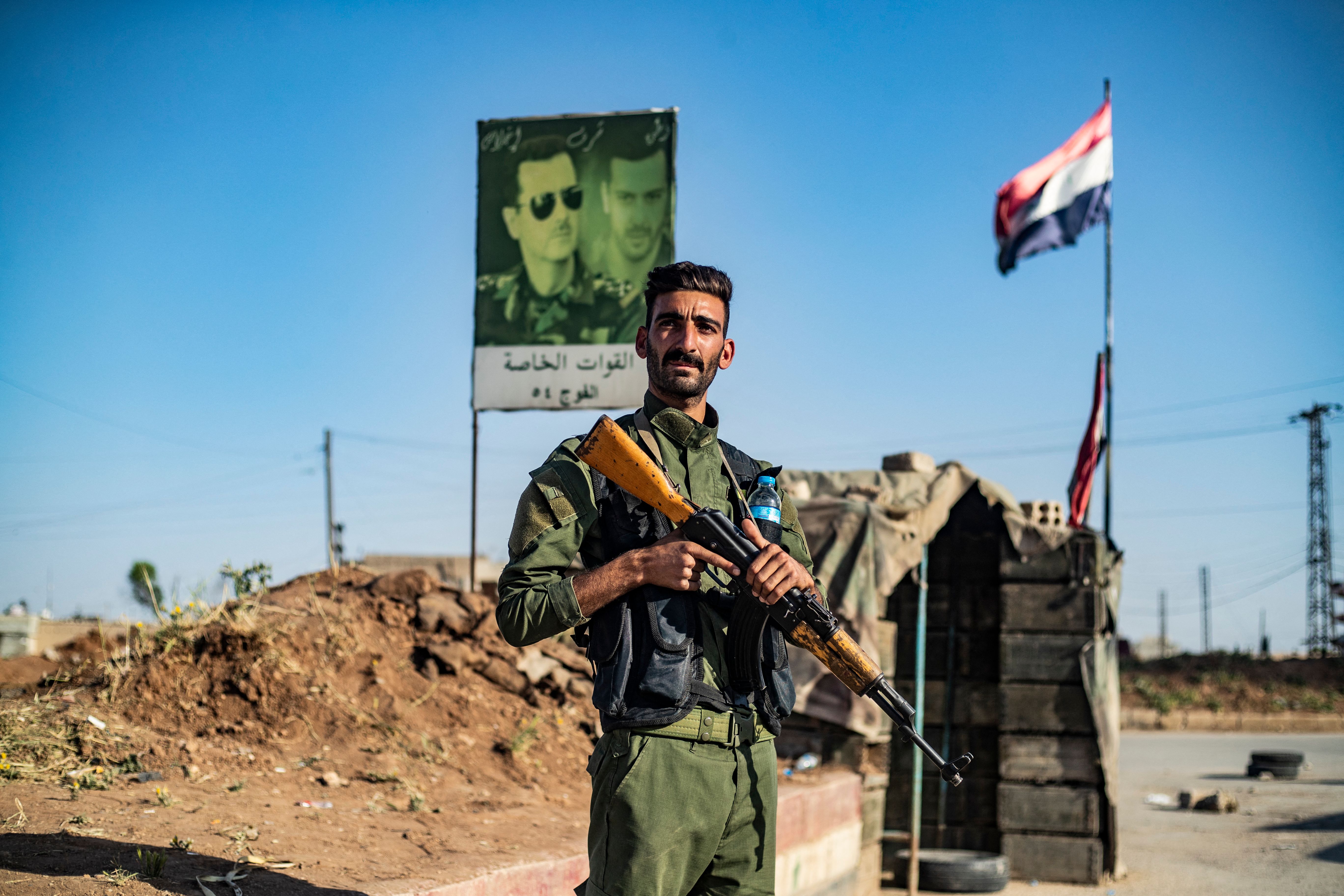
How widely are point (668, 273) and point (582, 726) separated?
4.99 m

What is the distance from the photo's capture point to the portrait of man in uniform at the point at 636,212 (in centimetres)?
977

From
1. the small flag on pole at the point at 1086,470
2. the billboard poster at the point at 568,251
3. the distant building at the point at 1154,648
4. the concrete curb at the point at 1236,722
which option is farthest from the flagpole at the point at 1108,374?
the distant building at the point at 1154,648

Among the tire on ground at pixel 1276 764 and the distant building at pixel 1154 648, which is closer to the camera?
the tire on ground at pixel 1276 764

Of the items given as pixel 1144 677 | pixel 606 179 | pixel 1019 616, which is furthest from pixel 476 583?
pixel 1144 677

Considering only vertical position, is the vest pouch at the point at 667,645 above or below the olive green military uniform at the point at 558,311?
below

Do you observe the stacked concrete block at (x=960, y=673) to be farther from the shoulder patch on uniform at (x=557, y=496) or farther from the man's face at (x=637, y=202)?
the shoulder patch on uniform at (x=557, y=496)

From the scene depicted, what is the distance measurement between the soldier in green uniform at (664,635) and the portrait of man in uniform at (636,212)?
727cm

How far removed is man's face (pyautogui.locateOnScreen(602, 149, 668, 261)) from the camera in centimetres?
979

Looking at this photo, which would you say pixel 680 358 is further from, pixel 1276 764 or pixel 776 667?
pixel 1276 764

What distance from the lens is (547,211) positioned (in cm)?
998

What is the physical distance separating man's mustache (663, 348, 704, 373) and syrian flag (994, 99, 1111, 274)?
428 inches

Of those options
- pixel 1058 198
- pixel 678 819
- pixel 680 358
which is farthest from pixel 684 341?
pixel 1058 198

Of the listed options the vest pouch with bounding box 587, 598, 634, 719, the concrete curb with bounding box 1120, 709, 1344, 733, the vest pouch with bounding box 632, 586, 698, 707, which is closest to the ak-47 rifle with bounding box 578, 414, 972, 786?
the vest pouch with bounding box 632, 586, 698, 707

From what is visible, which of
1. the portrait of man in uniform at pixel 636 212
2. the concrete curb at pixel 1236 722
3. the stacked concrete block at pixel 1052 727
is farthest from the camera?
the concrete curb at pixel 1236 722
